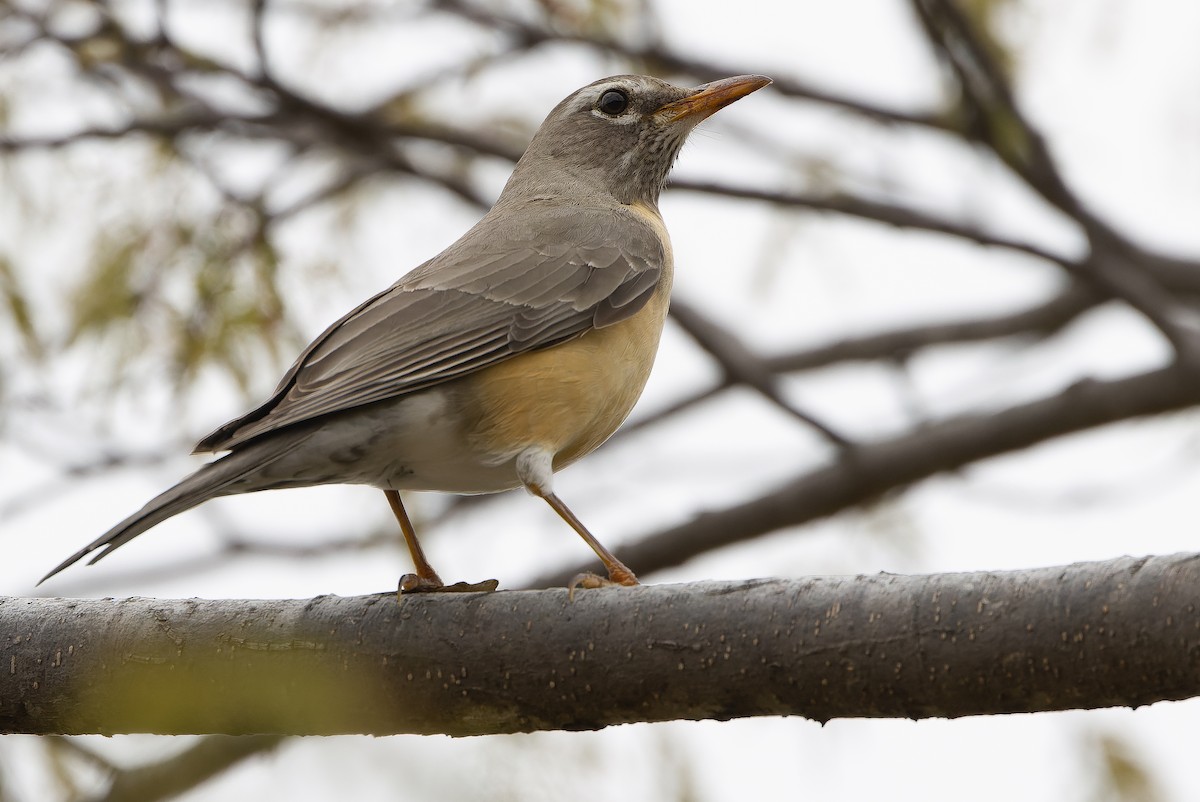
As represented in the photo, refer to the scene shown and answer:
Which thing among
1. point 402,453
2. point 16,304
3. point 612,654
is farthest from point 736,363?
point 612,654

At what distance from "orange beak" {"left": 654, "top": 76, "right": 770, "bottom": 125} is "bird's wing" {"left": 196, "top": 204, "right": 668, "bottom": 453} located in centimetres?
75

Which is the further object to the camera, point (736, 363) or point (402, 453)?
point (736, 363)

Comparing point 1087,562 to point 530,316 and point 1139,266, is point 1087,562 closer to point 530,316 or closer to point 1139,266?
point 530,316

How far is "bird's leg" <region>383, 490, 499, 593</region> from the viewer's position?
4.40 m

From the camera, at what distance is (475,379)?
5.11 m

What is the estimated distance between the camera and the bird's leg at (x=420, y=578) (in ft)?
14.4

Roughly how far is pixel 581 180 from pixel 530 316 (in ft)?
5.40

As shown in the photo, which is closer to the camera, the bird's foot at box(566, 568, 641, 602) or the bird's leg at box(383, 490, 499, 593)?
the bird's foot at box(566, 568, 641, 602)

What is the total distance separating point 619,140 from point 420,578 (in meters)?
2.76

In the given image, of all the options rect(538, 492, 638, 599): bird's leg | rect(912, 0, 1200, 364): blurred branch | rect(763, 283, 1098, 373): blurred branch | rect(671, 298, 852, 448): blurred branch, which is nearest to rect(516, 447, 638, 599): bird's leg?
rect(538, 492, 638, 599): bird's leg

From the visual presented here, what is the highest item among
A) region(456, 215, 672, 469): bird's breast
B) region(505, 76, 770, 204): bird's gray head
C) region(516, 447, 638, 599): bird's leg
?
region(505, 76, 770, 204): bird's gray head

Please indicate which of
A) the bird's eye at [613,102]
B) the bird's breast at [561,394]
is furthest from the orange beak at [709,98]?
the bird's breast at [561,394]

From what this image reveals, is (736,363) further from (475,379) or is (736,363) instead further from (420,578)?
(420,578)

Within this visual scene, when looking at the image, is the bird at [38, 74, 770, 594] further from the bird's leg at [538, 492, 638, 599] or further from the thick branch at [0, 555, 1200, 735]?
the thick branch at [0, 555, 1200, 735]
